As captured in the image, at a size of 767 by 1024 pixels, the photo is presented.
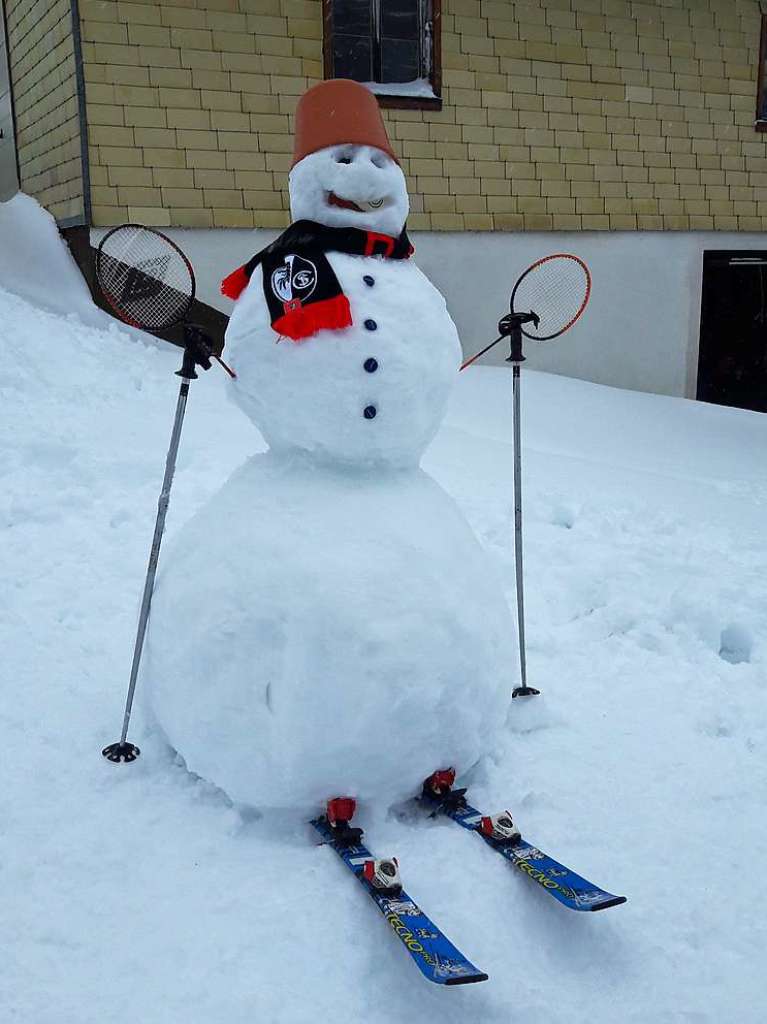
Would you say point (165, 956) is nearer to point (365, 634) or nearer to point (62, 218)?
point (365, 634)

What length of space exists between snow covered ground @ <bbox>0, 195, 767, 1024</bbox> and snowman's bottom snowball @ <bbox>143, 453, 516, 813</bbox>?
228 millimetres

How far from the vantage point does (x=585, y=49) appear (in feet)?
29.5

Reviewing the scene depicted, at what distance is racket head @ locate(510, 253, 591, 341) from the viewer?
3.79m

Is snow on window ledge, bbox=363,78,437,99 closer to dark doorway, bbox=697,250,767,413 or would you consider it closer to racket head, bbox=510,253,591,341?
dark doorway, bbox=697,250,767,413

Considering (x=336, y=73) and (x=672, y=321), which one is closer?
(x=336, y=73)

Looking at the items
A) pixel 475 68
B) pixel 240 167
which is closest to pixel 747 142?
pixel 475 68

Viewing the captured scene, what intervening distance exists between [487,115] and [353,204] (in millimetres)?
6375

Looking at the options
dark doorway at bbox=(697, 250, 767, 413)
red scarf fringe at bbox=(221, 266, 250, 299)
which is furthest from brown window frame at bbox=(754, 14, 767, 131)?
red scarf fringe at bbox=(221, 266, 250, 299)

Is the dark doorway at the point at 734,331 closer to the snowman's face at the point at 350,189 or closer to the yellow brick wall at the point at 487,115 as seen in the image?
the yellow brick wall at the point at 487,115

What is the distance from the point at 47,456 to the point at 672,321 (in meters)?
7.18

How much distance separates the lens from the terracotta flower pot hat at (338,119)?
2984 millimetres

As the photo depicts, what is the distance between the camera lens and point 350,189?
2951 millimetres

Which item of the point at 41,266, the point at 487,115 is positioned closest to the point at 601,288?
the point at 487,115

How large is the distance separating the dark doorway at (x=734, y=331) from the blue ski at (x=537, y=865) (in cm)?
876
